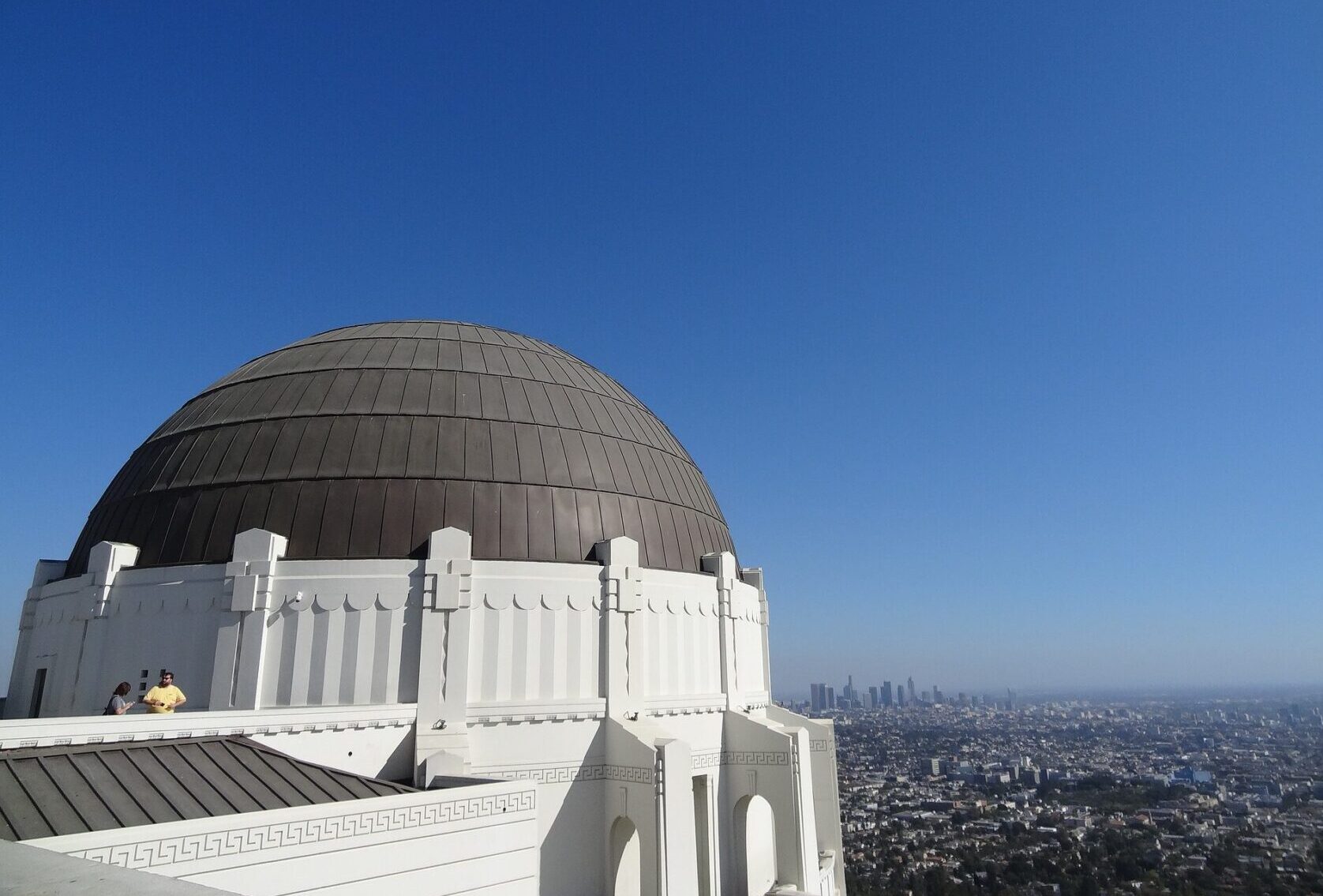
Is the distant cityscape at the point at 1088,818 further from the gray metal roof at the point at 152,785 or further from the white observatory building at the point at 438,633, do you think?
the gray metal roof at the point at 152,785

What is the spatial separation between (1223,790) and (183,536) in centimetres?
8849

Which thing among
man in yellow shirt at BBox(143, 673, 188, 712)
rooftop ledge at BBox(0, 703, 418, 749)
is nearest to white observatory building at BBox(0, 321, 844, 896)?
rooftop ledge at BBox(0, 703, 418, 749)

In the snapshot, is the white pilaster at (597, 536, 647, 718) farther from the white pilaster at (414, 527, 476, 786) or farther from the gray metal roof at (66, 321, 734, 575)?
the white pilaster at (414, 527, 476, 786)

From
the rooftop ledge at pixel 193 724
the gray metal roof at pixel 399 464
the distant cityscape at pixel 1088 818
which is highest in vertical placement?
the gray metal roof at pixel 399 464

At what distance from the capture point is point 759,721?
1908 centimetres

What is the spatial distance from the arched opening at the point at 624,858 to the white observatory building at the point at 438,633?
76mm

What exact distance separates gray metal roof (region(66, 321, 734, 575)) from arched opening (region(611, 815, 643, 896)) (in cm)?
572

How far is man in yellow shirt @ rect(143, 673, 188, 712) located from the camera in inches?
506

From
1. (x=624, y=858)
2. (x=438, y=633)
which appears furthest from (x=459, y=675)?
(x=624, y=858)

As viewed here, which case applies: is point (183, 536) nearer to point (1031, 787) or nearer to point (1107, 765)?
point (1031, 787)

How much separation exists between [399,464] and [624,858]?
383 inches

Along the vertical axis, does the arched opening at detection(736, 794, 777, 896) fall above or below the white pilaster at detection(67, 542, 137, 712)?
below

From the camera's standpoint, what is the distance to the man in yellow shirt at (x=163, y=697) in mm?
12852

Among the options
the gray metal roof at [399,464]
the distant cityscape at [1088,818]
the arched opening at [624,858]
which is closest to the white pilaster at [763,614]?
the gray metal roof at [399,464]
